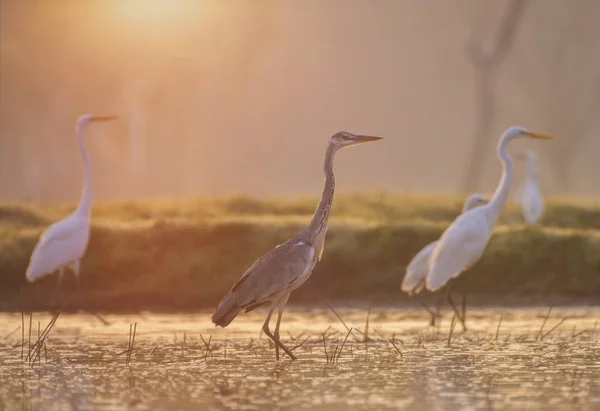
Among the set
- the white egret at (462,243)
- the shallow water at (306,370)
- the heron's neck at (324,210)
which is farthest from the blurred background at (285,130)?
the heron's neck at (324,210)

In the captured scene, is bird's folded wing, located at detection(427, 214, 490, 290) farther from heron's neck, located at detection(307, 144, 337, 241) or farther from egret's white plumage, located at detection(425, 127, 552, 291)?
heron's neck, located at detection(307, 144, 337, 241)

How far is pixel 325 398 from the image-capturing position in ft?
21.2

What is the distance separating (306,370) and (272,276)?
81cm

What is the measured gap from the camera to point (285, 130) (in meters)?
53.2

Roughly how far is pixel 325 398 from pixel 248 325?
485cm

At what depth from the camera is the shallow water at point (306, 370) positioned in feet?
20.9

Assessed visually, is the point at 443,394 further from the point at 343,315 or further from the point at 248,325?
the point at 343,315

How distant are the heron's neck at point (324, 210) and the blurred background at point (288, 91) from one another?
28.3 metres

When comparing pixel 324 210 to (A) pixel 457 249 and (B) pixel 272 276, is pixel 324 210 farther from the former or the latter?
(A) pixel 457 249

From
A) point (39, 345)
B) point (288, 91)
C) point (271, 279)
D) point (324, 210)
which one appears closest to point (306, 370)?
point (271, 279)

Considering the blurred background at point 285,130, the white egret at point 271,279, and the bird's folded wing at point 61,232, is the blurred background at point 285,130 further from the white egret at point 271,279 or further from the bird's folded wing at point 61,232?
the white egret at point 271,279

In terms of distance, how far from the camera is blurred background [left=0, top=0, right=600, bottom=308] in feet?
46.2

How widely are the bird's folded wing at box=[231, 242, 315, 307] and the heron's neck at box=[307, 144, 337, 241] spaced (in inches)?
9.2

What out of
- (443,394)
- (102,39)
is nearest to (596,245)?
(443,394)
